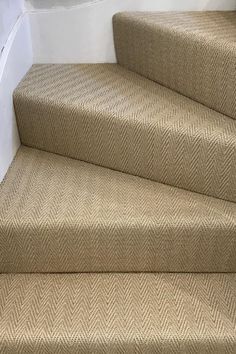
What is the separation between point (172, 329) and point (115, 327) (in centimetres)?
14

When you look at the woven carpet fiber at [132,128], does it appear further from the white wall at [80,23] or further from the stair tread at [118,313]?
the stair tread at [118,313]

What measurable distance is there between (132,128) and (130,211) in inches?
10.0

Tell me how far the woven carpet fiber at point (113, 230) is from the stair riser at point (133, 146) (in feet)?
0.20

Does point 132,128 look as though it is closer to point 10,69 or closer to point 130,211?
point 130,211

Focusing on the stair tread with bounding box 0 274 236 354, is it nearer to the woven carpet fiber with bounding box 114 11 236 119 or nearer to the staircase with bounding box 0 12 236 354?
the staircase with bounding box 0 12 236 354

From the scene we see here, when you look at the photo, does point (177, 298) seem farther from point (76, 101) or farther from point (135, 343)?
point (76, 101)

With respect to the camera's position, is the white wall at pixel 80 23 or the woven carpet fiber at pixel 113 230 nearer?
the woven carpet fiber at pixel 113 230

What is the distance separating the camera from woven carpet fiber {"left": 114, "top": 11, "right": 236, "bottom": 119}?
119cm

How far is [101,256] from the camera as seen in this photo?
1108 millimetres

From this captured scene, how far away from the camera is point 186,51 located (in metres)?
1.27

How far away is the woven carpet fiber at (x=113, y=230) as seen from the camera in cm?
107

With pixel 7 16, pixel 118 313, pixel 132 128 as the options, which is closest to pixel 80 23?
pixel 7 16

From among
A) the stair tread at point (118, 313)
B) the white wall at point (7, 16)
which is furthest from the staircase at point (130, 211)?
the white wall at point (7, 16)

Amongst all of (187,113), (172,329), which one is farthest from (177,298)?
(187,113)
